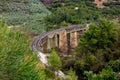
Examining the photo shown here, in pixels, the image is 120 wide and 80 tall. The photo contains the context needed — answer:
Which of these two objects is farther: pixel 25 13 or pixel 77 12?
pixel 77 12

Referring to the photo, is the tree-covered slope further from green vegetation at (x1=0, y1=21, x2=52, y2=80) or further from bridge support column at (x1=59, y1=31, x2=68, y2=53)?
green vegetation at (x1=0, y1=21, x2=52, y2=80)

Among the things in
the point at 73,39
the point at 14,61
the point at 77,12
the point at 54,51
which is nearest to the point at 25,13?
the point at 77,12

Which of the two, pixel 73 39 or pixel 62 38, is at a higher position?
pixel 62 38

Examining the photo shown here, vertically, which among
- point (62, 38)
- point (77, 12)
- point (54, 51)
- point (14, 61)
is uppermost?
point (14, 61)

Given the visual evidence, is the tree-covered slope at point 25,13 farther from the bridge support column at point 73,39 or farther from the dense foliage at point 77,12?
the bridge support column at point 73,39

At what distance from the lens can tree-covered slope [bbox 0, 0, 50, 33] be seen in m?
A: 61.0

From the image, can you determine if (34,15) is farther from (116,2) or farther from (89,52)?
(89,52)

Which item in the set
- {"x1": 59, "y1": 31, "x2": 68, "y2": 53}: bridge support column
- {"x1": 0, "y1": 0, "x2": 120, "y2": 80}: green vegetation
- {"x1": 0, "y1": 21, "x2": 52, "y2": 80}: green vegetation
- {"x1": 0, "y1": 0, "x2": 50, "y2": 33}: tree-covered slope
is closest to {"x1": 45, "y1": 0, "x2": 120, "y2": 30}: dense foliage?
{"x1": 0, "y1": 0, "x2": 120, "y2": 80}: green vegetation

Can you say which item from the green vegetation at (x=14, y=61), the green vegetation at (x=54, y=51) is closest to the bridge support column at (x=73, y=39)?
the green vegetation at (x=54, y=51)

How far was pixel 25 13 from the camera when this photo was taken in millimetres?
71000

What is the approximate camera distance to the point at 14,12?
69.3 metres

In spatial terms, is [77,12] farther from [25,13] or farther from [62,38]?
[62,38]

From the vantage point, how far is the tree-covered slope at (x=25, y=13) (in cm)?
Result: 6100

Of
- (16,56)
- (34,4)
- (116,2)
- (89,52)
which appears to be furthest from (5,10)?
(16,56)
